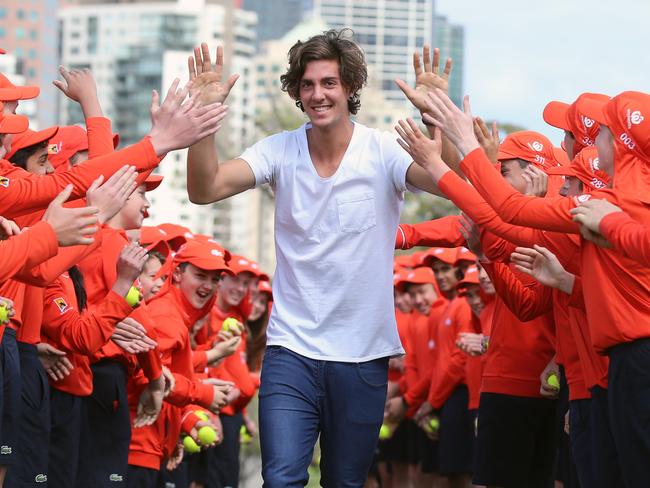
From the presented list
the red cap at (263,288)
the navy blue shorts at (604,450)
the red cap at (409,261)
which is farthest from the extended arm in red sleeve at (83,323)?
the red cap at (409,261)

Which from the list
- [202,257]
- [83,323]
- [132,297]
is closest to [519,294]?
[132,297]

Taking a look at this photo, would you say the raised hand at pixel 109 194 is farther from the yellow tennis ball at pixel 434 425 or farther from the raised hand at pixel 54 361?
the yellow tennis ball at pixel 434 425

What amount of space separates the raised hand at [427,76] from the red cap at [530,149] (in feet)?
5.91

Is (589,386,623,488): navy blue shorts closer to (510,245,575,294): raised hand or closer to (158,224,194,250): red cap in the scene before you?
(510,245,575,294): raised hand

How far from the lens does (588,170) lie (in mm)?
8492

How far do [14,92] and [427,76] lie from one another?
231 cm

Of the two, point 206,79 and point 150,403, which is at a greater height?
point 206,79

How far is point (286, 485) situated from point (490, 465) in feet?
10.5

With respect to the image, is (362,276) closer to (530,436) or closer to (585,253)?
(585,253)

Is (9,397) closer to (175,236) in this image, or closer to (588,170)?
(588,170)

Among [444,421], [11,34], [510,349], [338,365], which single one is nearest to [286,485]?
[338,365]

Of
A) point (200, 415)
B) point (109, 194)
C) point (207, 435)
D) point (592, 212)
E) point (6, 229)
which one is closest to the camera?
point (592, 212)

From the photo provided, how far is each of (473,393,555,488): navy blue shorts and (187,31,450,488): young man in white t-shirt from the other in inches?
101

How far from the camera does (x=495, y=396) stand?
10.5 meters
